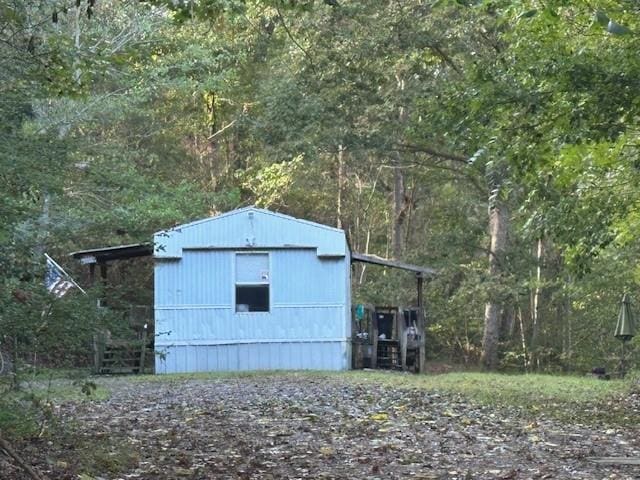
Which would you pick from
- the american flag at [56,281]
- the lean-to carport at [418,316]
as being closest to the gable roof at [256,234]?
the lean-to carport at [418,316]

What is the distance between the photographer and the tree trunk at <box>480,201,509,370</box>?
2758cm

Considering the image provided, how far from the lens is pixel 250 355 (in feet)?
68.1

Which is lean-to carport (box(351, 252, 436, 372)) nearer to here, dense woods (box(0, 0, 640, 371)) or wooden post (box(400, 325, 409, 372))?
wooden post (box(400, 325, 409, 372))

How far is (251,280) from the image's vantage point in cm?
2077

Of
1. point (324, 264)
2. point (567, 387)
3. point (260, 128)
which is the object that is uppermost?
point (260, 128)

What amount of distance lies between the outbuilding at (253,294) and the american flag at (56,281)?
12216 mm

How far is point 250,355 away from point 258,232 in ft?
8.29

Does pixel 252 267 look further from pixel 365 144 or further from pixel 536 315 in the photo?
pixel 536 315

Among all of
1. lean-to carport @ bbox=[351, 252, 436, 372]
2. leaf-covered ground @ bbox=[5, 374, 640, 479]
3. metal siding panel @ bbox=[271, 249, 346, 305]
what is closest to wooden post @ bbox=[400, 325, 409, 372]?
lean-to carport @ bbox=[351, 252, 436, 372]

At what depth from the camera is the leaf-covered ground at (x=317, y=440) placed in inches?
282

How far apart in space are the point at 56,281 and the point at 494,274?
67.8 feet

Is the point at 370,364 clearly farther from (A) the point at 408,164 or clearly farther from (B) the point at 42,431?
(B) the point at 42,431

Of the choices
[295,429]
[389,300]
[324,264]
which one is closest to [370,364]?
[324,264]

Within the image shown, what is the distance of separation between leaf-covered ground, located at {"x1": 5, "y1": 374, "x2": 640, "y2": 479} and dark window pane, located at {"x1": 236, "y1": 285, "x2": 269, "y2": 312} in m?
7.04
